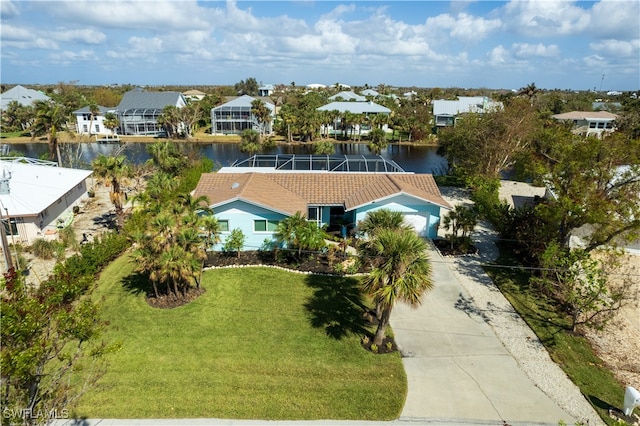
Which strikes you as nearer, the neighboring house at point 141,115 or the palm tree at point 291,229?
the palm tree at point 291,229

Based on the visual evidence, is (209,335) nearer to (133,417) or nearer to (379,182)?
(133,417)

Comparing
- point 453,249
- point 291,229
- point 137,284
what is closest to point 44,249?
point 137,284

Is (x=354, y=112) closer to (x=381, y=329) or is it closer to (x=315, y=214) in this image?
(x=315, y=214)

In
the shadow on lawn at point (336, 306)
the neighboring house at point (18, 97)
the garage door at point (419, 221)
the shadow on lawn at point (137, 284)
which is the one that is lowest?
the shadow on lawn at point (336, 306)

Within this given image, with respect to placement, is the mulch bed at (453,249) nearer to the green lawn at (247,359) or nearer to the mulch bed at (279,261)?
the mulch bed at (279,261)

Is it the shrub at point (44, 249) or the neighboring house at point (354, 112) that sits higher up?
the neighboring house at point (354, 112)

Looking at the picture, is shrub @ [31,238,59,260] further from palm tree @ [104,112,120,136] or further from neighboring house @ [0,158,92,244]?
palm tree @ [104,112,120,136]

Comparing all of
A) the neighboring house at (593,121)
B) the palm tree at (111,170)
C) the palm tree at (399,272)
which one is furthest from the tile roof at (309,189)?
the neighboring house at (593,121)
